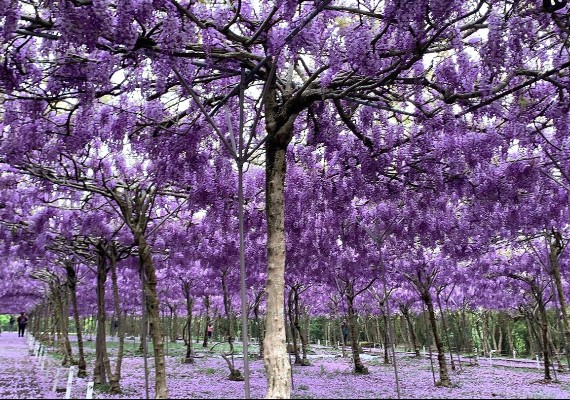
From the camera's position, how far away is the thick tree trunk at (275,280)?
514 cm

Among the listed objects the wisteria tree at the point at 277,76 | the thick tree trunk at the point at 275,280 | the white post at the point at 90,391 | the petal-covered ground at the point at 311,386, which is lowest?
the petal-covered ground at the point at 311,386

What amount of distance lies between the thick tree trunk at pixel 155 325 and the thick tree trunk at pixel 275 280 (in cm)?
292

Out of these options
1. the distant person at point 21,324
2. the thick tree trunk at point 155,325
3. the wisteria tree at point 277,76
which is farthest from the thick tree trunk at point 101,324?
the distant person at point 21,324

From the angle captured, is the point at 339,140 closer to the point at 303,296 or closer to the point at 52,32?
the point at 52,32

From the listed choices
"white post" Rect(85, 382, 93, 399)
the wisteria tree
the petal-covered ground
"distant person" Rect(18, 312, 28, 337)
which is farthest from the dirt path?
"distant person" Rect(18, 312, 28, 337)

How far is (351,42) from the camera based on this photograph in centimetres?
564

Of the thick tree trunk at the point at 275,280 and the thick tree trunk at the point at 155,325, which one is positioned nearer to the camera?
the thick tree trunk at the point at 275,280

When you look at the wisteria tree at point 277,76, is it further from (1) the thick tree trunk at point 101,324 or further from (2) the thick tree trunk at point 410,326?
(2) the thick tree trunk at point 410,326

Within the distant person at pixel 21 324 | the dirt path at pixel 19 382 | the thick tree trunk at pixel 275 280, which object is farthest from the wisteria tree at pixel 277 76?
the distant person at pixel 21 324

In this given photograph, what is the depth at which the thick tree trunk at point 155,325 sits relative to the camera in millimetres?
7562

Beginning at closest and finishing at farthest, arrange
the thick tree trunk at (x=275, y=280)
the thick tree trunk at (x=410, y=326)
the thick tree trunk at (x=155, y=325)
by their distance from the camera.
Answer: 1. the thick tree trunk at (x=275, y=280)
2. the thick tree trunk at (x=155, y=325)
3. the thick tree trunk at (x=410, y=326)

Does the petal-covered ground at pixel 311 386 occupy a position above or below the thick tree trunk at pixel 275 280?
below

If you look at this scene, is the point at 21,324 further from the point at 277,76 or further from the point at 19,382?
the point at 277,76

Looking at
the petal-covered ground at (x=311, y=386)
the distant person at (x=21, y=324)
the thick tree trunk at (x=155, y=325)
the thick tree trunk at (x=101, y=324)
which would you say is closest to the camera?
the thick tree trunk at (x=155, y=325)
